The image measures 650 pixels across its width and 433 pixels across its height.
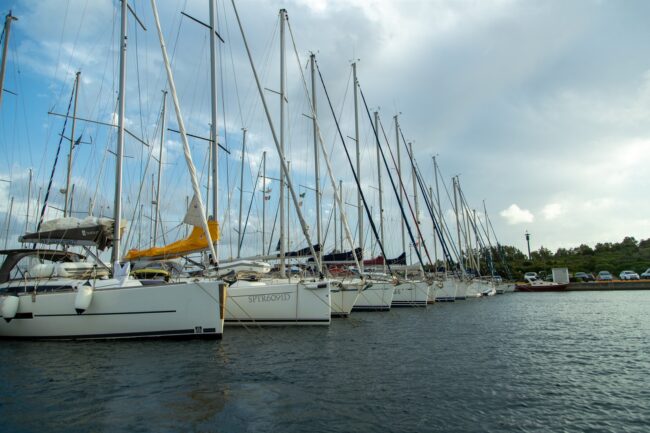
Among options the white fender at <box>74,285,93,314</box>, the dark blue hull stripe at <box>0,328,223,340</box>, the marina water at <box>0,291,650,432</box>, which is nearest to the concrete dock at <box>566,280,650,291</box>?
the marina water at <box>0,291,650,432</box>

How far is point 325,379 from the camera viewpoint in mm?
10633

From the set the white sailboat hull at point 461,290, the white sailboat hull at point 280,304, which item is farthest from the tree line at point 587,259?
the white sailboat hull at point 280,304

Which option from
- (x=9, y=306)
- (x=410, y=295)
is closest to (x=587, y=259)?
(x=410, y=295)

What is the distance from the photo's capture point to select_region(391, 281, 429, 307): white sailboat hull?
1442 inches

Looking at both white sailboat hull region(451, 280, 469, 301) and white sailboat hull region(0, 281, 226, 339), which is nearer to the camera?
white sailboat hull region(0, 281, 226, 339)

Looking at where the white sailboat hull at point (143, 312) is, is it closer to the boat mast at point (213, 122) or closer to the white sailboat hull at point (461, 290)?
the boat mast at point (213, 122)

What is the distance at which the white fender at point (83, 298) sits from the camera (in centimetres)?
1492

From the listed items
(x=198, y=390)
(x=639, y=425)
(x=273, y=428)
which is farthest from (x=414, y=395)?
(x=198, y=390)

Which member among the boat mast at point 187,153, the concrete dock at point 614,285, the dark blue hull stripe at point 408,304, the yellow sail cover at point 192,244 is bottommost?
the dark blue hull stripe at point 408,304

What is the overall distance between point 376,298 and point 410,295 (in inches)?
A: 270

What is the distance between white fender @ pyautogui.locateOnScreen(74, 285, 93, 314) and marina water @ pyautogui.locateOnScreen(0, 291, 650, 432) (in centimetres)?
139

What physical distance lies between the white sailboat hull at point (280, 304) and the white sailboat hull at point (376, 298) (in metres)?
10.6

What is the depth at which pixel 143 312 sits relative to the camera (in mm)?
15141

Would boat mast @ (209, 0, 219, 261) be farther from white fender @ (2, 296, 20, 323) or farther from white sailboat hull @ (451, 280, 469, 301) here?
white sailboat hull @ (451, 280, 469, 301)
